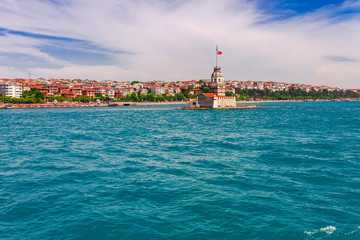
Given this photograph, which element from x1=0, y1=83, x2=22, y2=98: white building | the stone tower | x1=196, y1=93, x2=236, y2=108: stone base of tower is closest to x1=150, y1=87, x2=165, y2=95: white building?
the stone tower

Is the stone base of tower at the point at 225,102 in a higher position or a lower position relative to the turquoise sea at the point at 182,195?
higher

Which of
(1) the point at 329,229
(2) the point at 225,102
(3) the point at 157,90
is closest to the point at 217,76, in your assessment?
(2) the point at 225,102

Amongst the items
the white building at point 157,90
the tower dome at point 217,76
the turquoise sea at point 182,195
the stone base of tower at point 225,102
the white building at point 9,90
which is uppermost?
the tower dome at point 217,76

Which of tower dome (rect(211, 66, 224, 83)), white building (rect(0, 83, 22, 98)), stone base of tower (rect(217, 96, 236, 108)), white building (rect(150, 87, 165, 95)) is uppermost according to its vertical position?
tower dome (rect(211, 66, 224, 83))

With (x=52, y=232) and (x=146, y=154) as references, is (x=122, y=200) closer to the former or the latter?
(x=52, y=232)

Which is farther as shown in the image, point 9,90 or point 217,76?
point 9,90

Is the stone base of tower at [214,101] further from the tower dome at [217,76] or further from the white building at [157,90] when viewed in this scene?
the white building at [157,90]

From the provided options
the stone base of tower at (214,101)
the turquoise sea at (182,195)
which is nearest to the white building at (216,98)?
the stone base of tower at (214,101)

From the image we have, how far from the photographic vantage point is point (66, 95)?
12188 centimetres

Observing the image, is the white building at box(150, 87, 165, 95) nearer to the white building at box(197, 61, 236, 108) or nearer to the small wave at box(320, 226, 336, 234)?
the white building at box(197, 61, 236, 108)

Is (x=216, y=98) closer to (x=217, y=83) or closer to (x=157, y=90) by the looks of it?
(x=217, y=83)

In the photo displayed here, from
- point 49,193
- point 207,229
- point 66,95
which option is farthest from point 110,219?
point 66,95

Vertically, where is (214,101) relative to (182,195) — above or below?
above

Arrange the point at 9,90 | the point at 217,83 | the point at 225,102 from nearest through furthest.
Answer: the point at 225,102
the point at 217,83
the point at 9,90
